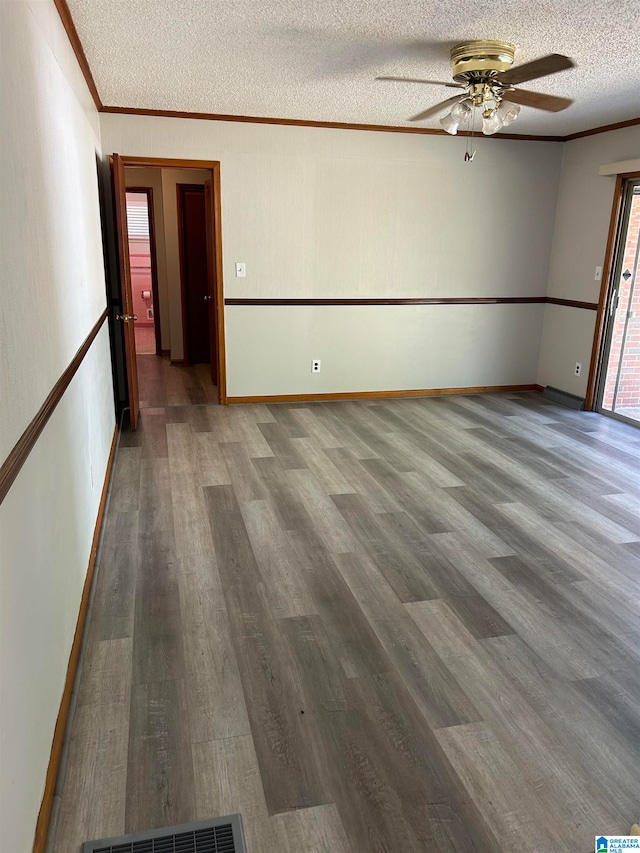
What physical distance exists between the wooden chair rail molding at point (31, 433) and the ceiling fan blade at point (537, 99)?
2.63 metres

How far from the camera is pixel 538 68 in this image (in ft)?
9.46

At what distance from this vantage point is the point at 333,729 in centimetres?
197

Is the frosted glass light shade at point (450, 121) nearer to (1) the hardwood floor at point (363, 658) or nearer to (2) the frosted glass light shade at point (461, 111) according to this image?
(2) the frosted glass light shade at point (461, 111)

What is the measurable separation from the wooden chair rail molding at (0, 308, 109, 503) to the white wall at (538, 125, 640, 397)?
4725mm

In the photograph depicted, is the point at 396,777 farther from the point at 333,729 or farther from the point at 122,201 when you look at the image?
the point at 122,201

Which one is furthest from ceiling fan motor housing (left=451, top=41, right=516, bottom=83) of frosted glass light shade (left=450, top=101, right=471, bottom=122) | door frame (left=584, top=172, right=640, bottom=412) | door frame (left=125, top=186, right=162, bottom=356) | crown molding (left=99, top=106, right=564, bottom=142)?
door frame (left=125, top=186, right=162, bottom=356)

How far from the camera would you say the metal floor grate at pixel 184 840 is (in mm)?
1570

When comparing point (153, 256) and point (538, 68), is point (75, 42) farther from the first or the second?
point (153, 256)

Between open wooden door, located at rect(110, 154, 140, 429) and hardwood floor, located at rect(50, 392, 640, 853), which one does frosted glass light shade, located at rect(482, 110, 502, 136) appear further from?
open wooden door, located at rect(110, 154, 140, 429)

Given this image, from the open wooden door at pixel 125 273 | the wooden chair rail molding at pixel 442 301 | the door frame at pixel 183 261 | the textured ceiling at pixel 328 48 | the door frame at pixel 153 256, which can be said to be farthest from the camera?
the door frame at pixel 153 256

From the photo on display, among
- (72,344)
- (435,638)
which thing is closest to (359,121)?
(72,344)

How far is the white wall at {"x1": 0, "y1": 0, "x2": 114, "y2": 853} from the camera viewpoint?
4.60 ft

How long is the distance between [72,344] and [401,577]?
5.80 ft

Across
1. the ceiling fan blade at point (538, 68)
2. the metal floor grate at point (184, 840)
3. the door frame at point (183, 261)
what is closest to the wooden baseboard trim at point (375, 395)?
the door frame at point (183, 261)
